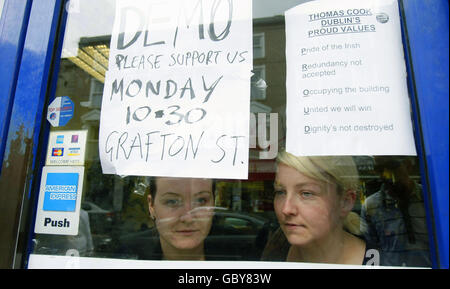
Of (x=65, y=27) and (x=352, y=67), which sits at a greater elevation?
(x=65, y=27)

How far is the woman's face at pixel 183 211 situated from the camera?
122 centimetres

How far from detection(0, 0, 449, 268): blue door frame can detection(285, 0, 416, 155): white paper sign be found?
5 cm

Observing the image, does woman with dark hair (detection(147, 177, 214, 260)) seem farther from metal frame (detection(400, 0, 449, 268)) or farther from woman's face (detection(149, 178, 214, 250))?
metal frame (detection(400, 0, 449, 268))

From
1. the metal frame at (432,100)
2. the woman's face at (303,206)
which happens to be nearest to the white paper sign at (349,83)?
the metal frame at (432,100)

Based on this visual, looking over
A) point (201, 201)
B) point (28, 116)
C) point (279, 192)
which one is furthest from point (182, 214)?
point (28, 116)

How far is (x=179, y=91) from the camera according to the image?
1206mm

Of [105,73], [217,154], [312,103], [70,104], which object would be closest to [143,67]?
[105,73]

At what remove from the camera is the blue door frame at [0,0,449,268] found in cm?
94

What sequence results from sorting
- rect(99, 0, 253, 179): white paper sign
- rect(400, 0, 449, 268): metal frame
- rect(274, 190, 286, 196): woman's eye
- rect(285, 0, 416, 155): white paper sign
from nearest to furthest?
rect(400, 0, 449, 268): metal frame → rect(285, 0, 416, 155): white paper sign → rect(99, 0, 253, 179): white paper sign → rect(274, 190, 286, 196): woman's eye

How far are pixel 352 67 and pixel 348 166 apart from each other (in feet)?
1.27

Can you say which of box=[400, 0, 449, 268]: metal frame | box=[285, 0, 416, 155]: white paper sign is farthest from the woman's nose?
box=[400, 0, 449, 268]: metal frame

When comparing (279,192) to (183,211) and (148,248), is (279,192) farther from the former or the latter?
(148,248)

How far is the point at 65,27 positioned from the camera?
139 centimetres
